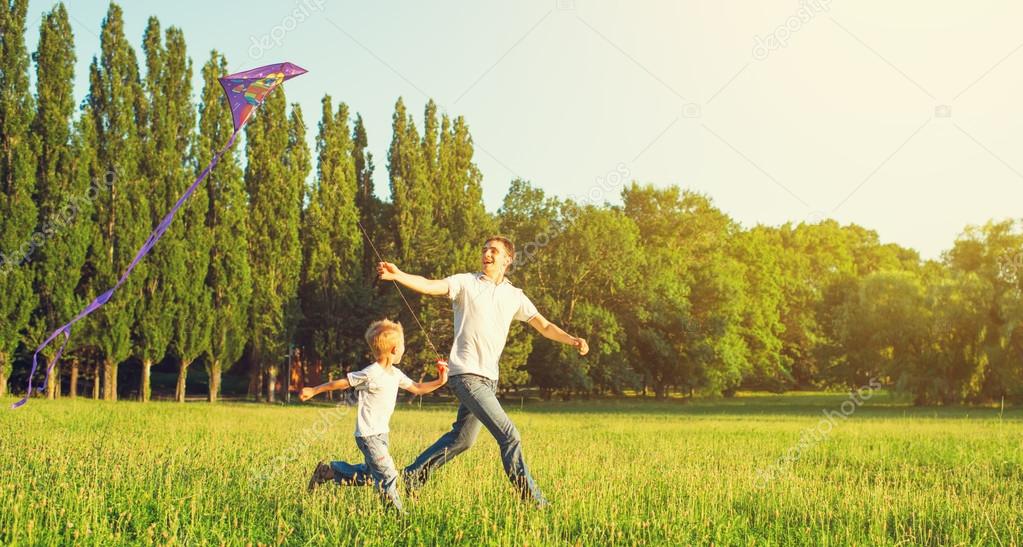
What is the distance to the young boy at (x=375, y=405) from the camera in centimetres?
704

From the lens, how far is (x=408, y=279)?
6391 millimetres

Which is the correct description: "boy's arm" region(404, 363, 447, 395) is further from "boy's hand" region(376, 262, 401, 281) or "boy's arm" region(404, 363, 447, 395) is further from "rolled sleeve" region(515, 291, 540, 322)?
"boy's hand" region(376, 262, 401, 281)

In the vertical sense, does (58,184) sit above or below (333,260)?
above

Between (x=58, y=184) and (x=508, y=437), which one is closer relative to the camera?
(x=508, y=437)

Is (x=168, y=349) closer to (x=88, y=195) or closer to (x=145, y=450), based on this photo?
(x=88, y=195)

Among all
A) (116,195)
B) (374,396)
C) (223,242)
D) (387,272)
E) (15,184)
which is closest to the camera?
(387,272)

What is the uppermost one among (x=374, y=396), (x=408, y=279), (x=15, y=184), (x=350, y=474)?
(x=15, y=184)

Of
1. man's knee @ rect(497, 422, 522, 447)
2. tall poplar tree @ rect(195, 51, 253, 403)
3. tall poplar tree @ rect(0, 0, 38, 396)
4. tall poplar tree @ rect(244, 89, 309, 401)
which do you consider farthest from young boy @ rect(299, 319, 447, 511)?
tall poplar tree @ rect(244, 89, 309, 401)

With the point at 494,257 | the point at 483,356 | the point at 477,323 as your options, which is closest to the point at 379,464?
the point at 483,356

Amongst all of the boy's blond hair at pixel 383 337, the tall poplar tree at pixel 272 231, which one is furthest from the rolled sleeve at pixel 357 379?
the tall poplar tree at pixel 272 231

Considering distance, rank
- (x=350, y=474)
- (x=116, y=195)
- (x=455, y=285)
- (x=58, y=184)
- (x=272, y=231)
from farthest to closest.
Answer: (x=272, y=231) → (x=116, y=195) → (x=58, y=184) → (x=350, y=474) → (x=455, y=285)

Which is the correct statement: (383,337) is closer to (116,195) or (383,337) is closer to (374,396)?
(374,396)

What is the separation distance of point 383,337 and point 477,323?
84 cm

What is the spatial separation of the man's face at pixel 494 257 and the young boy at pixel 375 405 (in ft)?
3.01
